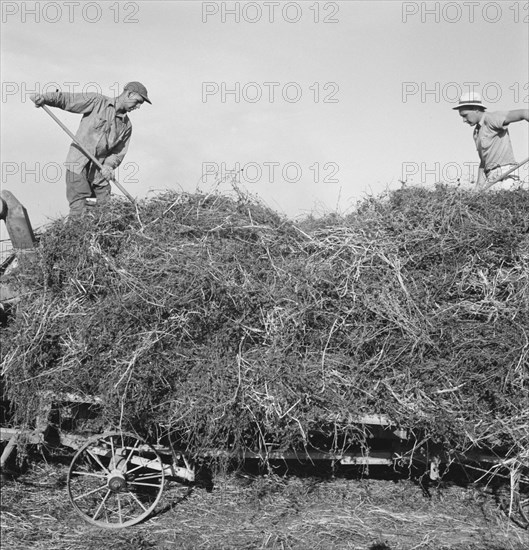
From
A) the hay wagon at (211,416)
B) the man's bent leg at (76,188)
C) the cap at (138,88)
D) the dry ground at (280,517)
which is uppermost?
the cap at (138,88)

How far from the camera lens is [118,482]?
17.4 ft

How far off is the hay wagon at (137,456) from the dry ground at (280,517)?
7.2 inches

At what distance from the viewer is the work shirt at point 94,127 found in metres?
7.40

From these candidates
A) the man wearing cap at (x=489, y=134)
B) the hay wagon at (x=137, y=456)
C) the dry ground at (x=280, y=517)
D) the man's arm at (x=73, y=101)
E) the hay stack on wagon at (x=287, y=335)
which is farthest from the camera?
the man wearing cap at (x=489, y=134)

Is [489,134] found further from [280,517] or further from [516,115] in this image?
[280,517]

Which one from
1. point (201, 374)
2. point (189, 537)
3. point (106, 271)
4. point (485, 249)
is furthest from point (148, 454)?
point (485, 249)

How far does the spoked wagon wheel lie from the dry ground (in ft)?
0.43

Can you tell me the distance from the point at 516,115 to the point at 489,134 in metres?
0.37

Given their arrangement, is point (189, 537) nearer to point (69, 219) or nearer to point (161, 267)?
point (161, 267)

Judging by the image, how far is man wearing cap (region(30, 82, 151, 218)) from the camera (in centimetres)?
739

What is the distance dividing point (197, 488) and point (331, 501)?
1.17m

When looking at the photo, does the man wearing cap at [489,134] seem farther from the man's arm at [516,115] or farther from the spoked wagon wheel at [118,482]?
the spoked wagon wheel at [118,482]

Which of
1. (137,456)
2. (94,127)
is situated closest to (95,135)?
(94,127)

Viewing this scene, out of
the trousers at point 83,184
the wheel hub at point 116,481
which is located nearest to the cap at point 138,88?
the trousers at point 83,184
